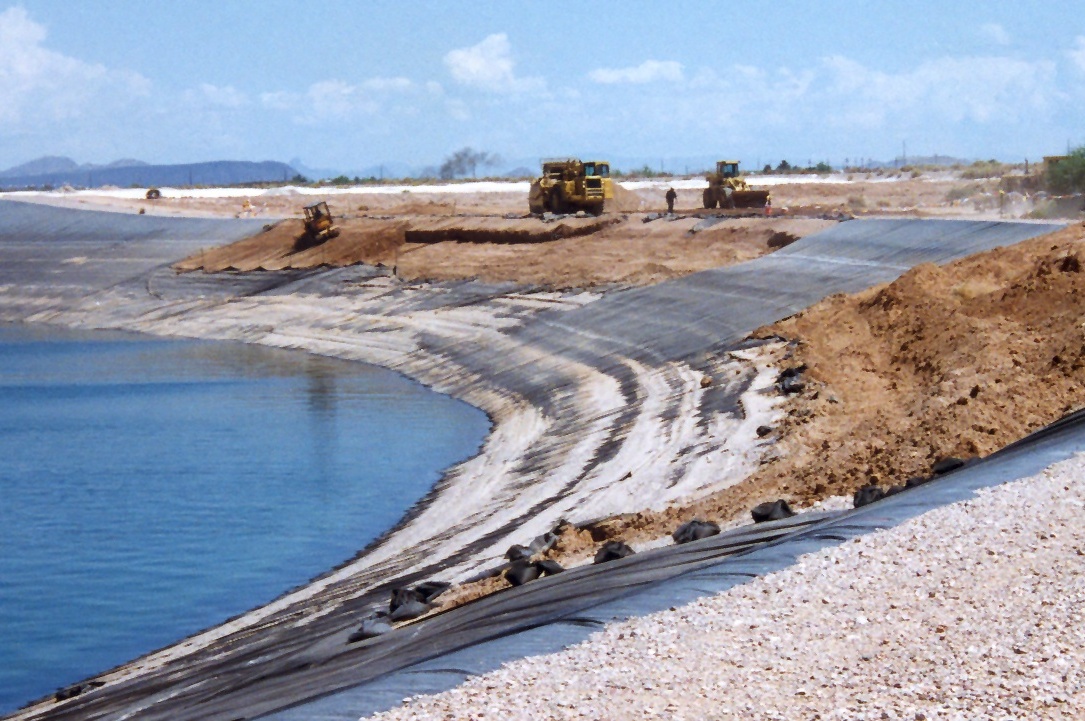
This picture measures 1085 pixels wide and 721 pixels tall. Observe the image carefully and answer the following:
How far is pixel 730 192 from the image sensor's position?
73438 millimetres

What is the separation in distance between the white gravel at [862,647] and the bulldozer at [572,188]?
6050cm

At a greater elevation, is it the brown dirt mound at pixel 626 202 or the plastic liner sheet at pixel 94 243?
the brown dirt mound at pixel 626 202

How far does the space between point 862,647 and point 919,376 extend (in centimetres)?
1659

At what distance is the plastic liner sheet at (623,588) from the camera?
30.7ft

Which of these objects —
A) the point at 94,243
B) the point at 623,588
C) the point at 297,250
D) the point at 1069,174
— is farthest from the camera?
the point at 94,243

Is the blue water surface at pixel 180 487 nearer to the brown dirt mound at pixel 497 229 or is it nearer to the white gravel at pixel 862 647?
the white gravel at pixel 862 647

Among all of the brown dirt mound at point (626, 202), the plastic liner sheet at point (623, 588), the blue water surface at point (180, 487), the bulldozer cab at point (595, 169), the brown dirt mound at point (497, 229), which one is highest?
the bulldozer cab at point (595, 169)

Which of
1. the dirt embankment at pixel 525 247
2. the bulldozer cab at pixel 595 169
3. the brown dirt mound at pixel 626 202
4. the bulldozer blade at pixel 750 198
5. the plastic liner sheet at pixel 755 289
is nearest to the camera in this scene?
the plastic liner sheet at pixel 755 289

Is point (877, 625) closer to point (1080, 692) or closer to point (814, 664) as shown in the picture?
point (814, 664)

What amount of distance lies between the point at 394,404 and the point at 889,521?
33.3 m

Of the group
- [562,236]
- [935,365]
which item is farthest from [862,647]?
[562,236]

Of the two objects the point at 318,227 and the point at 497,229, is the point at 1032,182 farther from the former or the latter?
the point at 318,227

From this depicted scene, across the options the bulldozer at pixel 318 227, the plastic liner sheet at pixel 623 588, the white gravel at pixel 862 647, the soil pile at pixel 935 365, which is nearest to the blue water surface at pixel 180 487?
the soil pile at pixel 935 365

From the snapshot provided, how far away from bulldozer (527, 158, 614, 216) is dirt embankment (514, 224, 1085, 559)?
3732 centimetres
